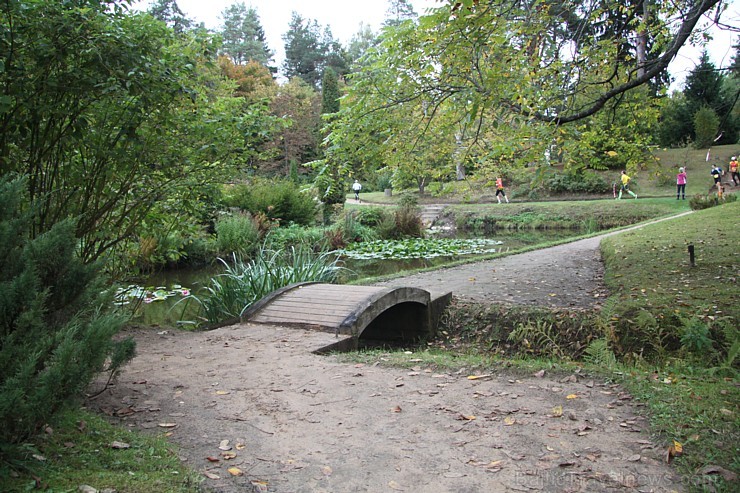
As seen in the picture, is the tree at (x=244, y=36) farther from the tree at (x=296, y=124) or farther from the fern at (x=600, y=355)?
the fern at (x=600, y=355)

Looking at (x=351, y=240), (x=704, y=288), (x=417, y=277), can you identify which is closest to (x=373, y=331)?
(x=417, y=277)

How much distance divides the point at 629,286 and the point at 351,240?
1218cm

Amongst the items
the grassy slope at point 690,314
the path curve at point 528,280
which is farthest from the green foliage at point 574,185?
the path curve at point 528,280

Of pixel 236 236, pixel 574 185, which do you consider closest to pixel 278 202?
pixel 236 236

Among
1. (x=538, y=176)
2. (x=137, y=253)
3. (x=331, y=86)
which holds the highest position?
(x=331, y=86)

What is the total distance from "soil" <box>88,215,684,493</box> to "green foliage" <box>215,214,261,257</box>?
10051 mm

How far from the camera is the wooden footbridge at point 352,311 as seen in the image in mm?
5986

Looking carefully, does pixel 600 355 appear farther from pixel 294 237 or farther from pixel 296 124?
pixel 296 124

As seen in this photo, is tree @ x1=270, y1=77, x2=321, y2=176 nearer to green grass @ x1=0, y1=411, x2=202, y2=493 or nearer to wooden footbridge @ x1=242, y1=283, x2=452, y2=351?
wooden footbridge @ x1=242, y1=283, x2=452, y2=351

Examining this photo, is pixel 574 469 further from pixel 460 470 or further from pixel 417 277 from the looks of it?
pixel 417 277

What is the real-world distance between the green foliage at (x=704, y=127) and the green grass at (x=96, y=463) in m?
35.3

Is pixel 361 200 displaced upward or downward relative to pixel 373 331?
upward

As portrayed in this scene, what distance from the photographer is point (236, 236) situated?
1542 cm

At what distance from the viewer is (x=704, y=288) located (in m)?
6.84
